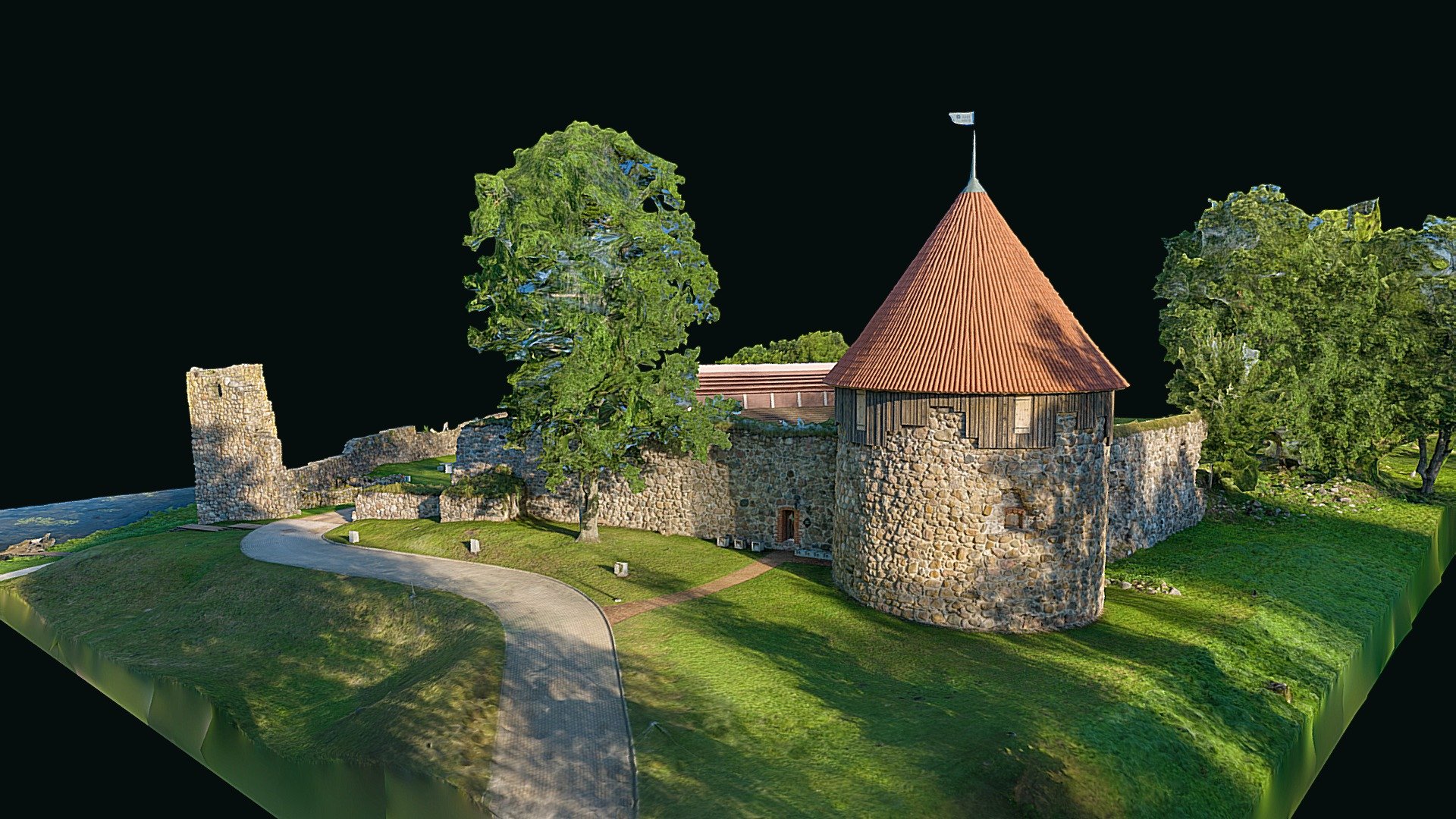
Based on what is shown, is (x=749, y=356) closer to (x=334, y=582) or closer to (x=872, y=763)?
(x=334, y=582)

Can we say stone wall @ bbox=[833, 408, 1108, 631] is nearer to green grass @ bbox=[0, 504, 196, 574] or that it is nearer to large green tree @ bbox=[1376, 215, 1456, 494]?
large green tree @ bbox=[1376, 215, 1456, 494]

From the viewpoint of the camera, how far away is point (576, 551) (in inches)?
992

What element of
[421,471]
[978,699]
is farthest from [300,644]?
[421,471]

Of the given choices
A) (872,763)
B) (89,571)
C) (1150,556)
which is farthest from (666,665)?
(89,571)

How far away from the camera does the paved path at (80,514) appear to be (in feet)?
110

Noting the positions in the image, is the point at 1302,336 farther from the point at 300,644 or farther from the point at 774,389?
the point at 300,644

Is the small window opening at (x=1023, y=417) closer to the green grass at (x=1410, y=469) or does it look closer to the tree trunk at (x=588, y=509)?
the tree trunk at (x=588, y=509)

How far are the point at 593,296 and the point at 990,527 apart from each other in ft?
39.5

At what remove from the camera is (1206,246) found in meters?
33.4

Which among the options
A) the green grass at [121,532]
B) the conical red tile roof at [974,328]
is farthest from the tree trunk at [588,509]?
the green grass at [121,532]

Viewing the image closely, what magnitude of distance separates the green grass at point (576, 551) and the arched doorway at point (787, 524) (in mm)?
1258

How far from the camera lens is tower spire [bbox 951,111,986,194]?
792 inches

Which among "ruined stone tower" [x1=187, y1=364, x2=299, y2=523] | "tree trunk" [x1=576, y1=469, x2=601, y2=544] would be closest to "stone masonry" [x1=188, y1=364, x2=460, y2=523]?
"ruined stone tower" [x1=187, y1=364, x2=299, y2=523]

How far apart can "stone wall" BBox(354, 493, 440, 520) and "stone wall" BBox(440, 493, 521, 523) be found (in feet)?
3.71
